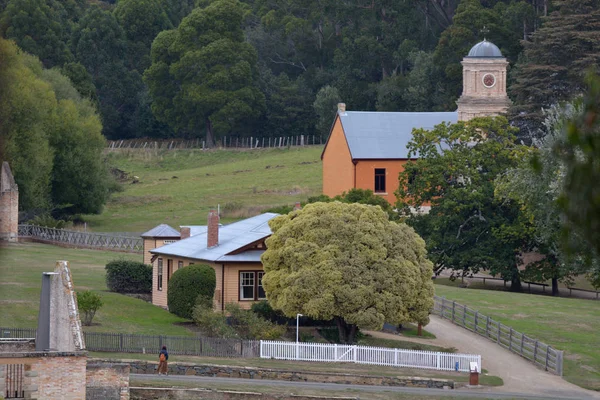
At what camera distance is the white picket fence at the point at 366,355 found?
40.9 meters

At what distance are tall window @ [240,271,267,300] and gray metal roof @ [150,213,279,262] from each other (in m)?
0.69

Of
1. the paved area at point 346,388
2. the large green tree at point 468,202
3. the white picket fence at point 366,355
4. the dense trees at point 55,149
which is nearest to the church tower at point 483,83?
the large green tree at point 468,202

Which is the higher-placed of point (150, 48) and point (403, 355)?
point (150, 48)

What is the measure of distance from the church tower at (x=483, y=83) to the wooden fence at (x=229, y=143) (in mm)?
34632

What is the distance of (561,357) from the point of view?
4097 cm

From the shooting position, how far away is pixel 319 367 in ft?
130

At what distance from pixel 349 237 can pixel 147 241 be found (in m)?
16.3

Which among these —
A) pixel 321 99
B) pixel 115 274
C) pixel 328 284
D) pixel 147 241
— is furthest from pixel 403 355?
pixel 321 99

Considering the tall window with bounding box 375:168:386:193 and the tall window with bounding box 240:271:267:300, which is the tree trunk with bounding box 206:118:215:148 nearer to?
the tall window with bounding box 375:168:386:193

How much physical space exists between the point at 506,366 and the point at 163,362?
495 inches

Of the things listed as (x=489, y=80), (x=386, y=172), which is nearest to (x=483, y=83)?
(x=489, y=80)

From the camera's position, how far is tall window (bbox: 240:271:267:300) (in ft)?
155

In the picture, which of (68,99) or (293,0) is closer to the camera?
(68,99)

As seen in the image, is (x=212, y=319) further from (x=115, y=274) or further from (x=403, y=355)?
(x=115, y=274)
